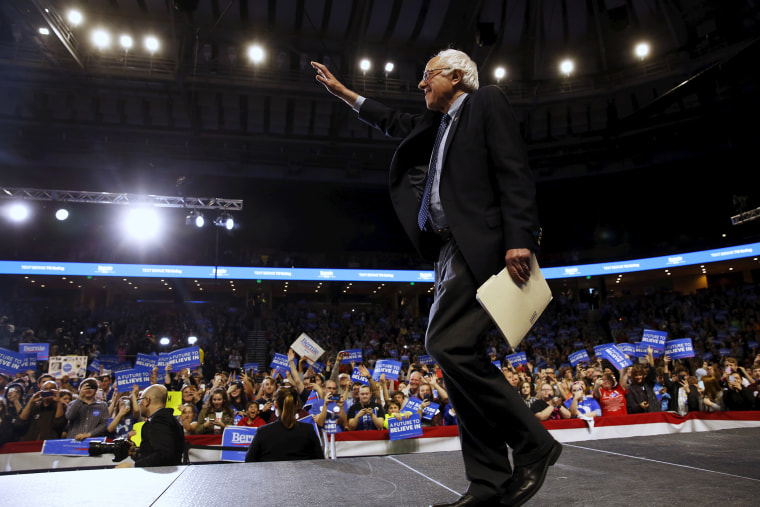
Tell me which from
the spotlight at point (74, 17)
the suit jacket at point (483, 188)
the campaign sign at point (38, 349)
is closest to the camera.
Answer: the suit jacket at point (483, 188)

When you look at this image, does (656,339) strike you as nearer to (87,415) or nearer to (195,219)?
(87,415)

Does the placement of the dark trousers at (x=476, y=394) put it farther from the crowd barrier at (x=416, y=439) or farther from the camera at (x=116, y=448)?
the crowd barrier at (x=416, y=439)

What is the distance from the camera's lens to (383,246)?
894 inches

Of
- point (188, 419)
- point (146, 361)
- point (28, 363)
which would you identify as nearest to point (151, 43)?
point (28, 363)

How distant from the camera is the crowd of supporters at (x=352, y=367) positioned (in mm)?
5648

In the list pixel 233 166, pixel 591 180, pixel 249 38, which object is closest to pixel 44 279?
pixel 233 166

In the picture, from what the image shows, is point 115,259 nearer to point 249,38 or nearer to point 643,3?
point 249,38

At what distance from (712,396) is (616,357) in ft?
4.85

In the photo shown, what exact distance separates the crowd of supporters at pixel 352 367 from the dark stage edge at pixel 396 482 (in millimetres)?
674

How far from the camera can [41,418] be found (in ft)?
17.6

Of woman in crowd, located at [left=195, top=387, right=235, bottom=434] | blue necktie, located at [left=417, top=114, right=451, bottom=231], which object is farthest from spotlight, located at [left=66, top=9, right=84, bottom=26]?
blue necktie, located at [left=417, top=114, right=451, bottom=231]

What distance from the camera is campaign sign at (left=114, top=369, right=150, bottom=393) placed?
6055mm


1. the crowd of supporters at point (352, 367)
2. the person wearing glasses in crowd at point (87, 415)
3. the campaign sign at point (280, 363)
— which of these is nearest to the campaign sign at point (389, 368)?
the crowd of supporters at point (352, 367)

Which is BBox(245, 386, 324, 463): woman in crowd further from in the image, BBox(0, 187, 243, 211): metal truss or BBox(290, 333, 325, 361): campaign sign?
BBox(0, 187, 243, 211): metal truss
